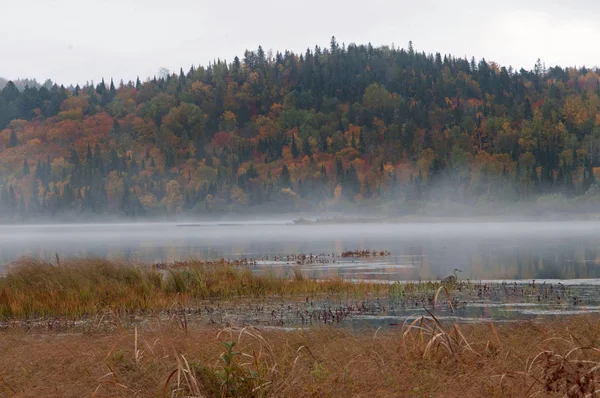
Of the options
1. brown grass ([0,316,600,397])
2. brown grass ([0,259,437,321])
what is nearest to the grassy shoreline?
brown grass ([0,316,600,397])

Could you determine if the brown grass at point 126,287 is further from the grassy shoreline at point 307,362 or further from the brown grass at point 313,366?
the brown grass at point 313,366

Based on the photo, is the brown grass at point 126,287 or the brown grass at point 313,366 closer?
the brown grass at point 313,366

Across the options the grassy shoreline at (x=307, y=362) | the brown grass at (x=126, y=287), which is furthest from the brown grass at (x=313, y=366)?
the brown grass at (x=126, y=287)

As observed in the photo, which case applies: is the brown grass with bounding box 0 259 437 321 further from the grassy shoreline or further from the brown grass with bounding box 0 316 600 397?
the brown grass with bounding box 0 316 600 397

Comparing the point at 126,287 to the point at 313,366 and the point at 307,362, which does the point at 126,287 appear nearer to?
the point at 307,362

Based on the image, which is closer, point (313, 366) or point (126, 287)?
point (313, 366)

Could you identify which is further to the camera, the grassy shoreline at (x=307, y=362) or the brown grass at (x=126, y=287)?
the brown grass at (x=126, y=287)

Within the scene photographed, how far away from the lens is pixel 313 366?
1263 centimetres

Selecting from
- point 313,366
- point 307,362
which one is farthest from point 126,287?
point 313,366

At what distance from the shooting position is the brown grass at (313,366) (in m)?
10.7

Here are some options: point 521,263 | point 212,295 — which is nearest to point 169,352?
point 212,295

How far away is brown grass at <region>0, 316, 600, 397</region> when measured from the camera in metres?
10.7

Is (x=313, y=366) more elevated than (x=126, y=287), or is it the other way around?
(x=313, y=366)

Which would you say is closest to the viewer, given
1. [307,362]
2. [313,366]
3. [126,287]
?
[313,366]
